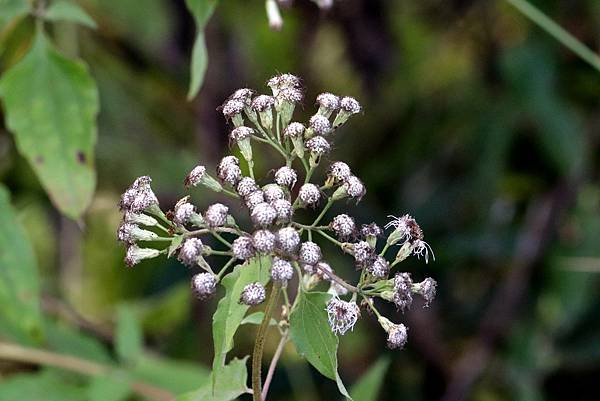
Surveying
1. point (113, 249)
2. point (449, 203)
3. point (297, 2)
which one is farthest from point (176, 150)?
point (449, 203)

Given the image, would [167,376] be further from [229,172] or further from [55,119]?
[229,172]

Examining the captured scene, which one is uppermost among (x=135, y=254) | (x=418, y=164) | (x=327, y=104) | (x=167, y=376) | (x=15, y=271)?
(x=327, y=104)

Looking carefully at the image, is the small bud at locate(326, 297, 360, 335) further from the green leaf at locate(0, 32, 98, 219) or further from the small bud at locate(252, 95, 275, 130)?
the green leaf at locate(0, 32, 98, 219)

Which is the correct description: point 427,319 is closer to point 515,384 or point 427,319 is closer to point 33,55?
point 515,384

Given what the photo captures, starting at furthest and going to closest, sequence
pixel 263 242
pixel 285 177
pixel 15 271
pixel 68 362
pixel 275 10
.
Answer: pixel 68 362 < pixel 15 271 < pixel 275 10 < pixel 285 177 < pixel 263 242

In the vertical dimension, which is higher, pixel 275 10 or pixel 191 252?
pixel 275 10

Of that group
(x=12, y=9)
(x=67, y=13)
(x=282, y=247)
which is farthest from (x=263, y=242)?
(x=12, y=9)

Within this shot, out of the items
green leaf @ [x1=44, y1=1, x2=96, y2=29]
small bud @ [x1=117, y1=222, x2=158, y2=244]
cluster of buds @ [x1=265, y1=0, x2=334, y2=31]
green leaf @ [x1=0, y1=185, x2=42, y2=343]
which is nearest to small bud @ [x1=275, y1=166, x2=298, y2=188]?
small bud @ [x1=117, y1=222, x2=158, y2=244]
